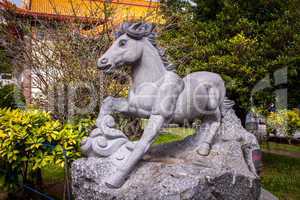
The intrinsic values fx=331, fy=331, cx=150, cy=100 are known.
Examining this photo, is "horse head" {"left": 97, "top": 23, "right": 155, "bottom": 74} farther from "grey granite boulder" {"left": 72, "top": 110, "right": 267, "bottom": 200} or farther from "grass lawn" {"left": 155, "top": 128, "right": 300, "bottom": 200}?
"grass lawn" {"left": 155, "top": 128, "right": 300, "bottom": 200}

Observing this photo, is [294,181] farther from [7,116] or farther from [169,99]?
[7,116]

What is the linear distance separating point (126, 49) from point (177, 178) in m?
0.98

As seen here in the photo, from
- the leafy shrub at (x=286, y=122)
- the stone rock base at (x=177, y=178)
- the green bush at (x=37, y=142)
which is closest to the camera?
the stone rock base at (x=177, y=178)

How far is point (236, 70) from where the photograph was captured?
5.61 metres

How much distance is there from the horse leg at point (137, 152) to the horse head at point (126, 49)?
0.46 meters

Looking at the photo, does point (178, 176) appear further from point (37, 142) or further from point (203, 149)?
point (37, 142)

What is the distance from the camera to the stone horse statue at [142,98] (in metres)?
2.39

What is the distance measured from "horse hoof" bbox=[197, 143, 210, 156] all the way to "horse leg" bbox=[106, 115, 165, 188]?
1.52ft

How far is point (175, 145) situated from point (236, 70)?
3.04 m

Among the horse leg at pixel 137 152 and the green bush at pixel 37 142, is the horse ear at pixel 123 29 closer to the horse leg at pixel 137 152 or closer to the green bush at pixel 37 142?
the horse leg at pixel 137 152

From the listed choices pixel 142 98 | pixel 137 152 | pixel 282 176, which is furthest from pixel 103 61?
pixel 282 176

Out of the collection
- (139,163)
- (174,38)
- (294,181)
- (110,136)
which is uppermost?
(174,38)

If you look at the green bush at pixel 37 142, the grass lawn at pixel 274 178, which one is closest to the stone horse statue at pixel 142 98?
the green bush at pixel 37 142

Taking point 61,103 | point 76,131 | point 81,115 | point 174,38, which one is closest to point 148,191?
point 76,131
